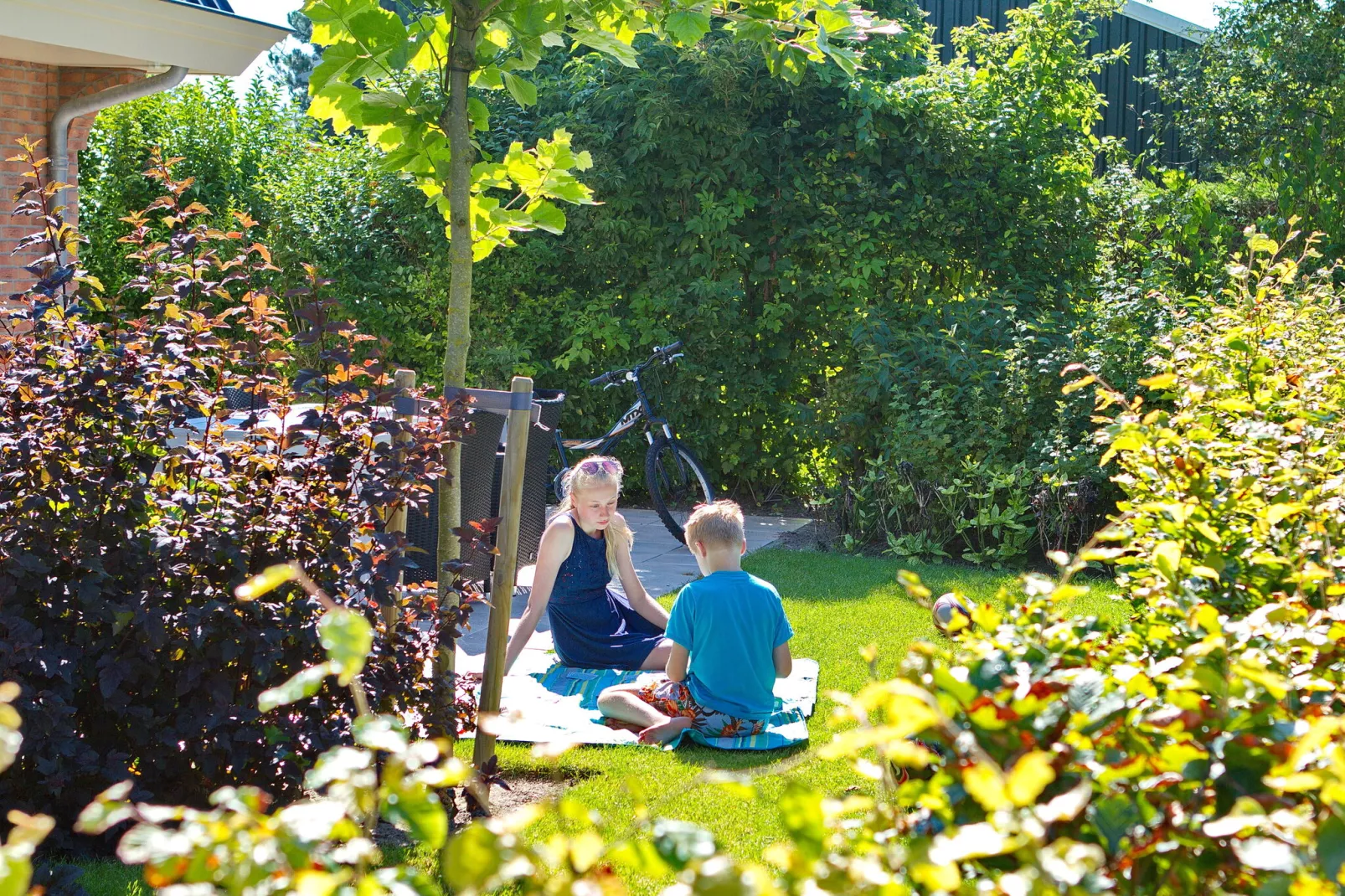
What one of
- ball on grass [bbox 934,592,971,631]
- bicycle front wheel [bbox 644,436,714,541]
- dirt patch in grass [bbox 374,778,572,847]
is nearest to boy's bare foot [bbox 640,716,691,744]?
dirt patch in grass [bbox 374,778,572,847]

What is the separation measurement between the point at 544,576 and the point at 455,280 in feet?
5.71

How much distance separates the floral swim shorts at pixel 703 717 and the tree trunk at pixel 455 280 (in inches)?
45.4

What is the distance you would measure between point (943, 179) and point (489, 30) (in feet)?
21.0

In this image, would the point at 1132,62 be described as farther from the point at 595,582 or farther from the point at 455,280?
the point at 455,280

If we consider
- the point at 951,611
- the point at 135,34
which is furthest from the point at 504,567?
the point at 135,34

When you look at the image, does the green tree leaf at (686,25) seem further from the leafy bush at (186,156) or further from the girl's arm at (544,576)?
the leafy bush at (186,156)

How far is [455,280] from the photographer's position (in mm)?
3387

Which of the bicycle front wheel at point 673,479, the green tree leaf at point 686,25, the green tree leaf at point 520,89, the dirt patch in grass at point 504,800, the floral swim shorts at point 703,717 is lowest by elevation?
the dirt patch in grass at point 504,800

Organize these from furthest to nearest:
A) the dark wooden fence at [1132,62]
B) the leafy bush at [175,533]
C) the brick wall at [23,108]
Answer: the dark wooden fence at [1132,62] → the brick wall at [23,108] → the leafy bush at [175,533]

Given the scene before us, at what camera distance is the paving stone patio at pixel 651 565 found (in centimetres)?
564

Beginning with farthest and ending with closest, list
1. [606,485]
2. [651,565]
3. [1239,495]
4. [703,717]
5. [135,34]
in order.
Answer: [651,565] → [135,34] → [606,485] → [703,717] → [1239,495]

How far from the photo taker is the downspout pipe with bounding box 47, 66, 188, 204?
6578 millimetres

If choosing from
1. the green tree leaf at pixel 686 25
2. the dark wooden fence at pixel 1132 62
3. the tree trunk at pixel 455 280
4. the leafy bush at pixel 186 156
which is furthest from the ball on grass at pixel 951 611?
the dark wooden fence at pixel 1132 62

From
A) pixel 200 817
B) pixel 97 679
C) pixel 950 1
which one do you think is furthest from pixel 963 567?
pixel 950 1
